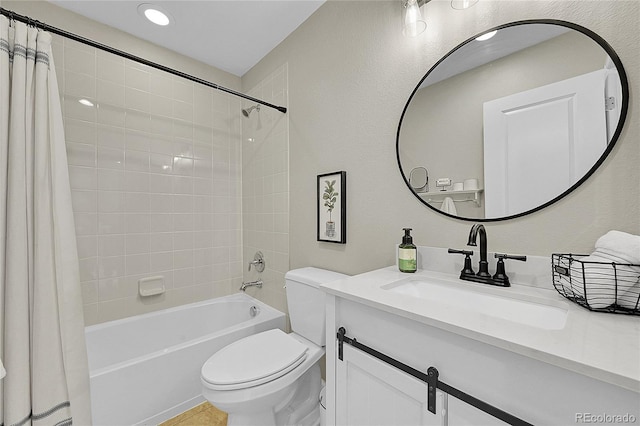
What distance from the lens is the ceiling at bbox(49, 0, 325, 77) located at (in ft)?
5.42

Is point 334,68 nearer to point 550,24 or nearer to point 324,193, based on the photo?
point 324,193

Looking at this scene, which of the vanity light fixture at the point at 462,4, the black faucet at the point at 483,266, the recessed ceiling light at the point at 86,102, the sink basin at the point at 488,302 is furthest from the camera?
the recessed ceiling light at the point at 86,102

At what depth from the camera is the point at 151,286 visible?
1996 millimetres

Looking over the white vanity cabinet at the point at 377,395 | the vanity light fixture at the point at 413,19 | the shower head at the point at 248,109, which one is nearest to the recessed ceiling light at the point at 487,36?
the vanity light fixture at the point at 413,19

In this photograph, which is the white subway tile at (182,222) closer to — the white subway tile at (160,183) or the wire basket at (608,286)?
the white subway tile at (160,183)

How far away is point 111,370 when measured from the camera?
4.25 feet

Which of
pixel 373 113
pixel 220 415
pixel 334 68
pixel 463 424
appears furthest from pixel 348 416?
pixel 334 68

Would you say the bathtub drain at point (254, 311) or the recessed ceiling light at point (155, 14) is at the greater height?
the recessed ceiling light at point (155, 14)

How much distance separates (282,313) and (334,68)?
1.68 metres

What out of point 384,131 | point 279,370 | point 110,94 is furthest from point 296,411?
point 110,94

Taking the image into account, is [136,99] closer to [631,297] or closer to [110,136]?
[110,136]

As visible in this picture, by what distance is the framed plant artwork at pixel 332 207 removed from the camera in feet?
4.99

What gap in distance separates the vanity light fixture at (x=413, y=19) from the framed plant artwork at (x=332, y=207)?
722 millimetres

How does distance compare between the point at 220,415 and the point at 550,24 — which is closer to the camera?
the point at 550,24
